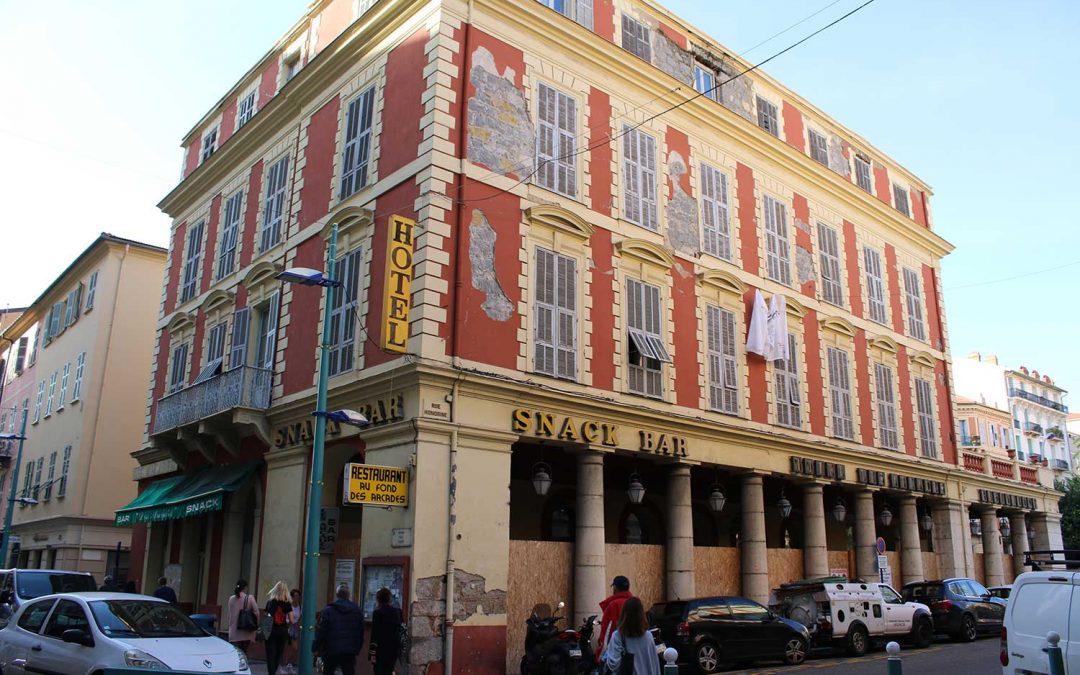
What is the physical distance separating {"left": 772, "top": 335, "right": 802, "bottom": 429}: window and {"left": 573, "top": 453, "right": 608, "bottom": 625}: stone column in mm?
7062

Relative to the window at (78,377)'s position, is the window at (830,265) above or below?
above

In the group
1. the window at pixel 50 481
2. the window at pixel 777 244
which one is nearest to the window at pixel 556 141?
the window at pixel 777 244

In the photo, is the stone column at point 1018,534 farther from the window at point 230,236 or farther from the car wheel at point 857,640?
the window at point 230,236

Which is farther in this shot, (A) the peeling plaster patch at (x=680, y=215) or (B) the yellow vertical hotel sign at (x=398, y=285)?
(A) the peeling plaster patch at (x=680, y=215)

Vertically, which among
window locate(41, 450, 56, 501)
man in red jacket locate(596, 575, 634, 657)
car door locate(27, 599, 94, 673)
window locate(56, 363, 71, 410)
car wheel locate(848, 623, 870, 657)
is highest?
window locate(56, 363, 71, 410)

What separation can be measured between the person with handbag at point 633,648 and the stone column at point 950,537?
78.5 ft

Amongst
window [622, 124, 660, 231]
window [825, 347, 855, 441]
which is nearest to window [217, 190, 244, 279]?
window [622, 124, 660, 231]

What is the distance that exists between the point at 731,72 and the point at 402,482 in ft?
51.7

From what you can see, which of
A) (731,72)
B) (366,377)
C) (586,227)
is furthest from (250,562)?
(731,72)

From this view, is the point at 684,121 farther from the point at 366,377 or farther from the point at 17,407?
the point at 17,407

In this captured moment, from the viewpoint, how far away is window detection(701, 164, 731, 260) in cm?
2242

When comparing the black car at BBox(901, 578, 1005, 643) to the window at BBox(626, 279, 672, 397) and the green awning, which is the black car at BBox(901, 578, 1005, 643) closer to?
the window at BBox(626, 279, 672, 397)

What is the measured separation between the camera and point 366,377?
16609 mm

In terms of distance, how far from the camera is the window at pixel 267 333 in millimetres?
20797
